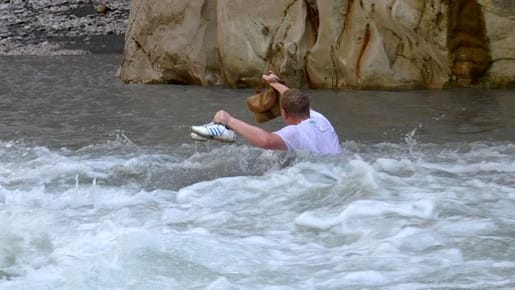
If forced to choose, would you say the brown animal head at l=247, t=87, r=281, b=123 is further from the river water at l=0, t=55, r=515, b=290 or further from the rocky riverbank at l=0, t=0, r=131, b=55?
the rocky riverbank at l=0, t=0, r=131, b=55

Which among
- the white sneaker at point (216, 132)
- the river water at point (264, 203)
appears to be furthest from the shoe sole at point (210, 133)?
the river water at point (264, 203)

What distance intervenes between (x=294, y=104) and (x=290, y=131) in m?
0.23

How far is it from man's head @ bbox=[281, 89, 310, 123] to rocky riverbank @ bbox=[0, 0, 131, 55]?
1573 centimetres

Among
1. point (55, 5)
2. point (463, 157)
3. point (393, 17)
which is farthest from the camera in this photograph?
point (55, 5)

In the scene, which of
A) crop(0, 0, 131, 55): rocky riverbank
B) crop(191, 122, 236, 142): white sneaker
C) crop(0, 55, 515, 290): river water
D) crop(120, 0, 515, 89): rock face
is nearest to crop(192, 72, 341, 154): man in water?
crop(191, 122, 236, 142): white sneaker

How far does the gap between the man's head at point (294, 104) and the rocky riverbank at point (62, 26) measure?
15.7 m

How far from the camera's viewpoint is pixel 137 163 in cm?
885

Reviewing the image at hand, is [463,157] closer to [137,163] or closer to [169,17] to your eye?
[137,163]

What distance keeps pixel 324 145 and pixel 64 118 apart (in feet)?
19.2

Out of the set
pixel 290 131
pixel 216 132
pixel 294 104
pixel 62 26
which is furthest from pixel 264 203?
pixel 62 26

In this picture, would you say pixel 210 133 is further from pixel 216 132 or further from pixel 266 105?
pixel 266 105

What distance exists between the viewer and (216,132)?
23.8ft

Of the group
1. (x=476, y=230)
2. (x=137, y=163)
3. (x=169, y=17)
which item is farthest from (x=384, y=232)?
(x=169, y=17)

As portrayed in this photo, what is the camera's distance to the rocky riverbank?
76.4ft
